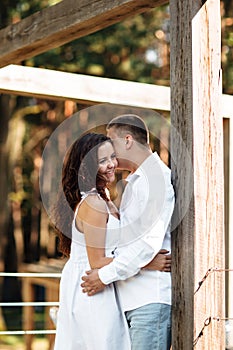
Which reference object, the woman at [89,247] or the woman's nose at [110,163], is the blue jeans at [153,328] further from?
the woman's nose at [110,163]

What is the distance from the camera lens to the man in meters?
2.60

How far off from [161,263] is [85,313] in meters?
0.38

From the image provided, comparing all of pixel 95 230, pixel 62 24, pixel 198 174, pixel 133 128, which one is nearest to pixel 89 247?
pixel 95 230

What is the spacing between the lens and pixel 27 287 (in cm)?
792

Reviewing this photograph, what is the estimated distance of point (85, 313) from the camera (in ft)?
9.37

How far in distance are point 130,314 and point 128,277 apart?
136 mm

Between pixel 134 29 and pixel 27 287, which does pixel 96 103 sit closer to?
pixel 27 287

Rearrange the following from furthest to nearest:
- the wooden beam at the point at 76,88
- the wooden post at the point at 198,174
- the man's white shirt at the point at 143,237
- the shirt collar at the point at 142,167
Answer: the wooden beam at the point at 76,88, the shirt collar at the point at 142,167, the man's white shirt at the point at 143,237, the wooden post at the point at 198,174

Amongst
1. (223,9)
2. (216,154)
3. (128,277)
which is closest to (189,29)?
(216,154)

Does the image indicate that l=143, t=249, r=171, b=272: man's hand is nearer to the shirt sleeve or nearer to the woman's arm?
the shirt sleeve

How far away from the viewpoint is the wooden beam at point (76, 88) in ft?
12.6

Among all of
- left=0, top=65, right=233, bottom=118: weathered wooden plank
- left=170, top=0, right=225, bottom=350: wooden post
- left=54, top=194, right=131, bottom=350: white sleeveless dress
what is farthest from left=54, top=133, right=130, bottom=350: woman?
left=0, top=65, right=233, bottom=118: weathered wooden plank

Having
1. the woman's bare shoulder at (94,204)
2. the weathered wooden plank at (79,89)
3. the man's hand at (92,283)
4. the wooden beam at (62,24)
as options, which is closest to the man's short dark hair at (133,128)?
the woman's bare shoulder at (94,204)

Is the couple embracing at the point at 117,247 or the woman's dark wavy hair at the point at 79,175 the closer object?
the couple embracing at the point at 117,247
